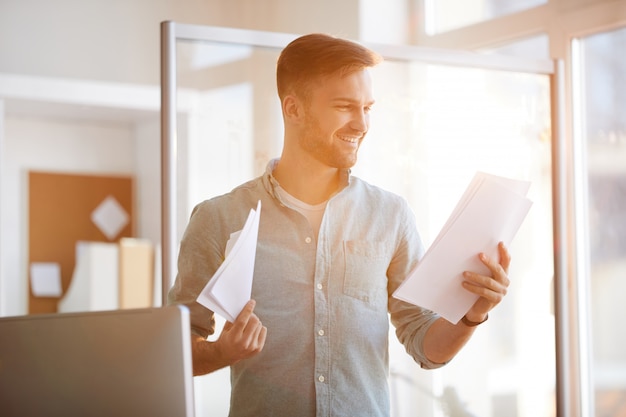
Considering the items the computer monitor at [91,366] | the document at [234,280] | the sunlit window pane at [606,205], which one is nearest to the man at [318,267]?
the document at [234,280]

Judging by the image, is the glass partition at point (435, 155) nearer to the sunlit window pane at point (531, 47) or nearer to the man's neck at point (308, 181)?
the man's neck at point (308, 181)

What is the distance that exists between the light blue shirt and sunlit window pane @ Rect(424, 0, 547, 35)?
149cm

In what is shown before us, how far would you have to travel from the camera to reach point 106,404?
129 centimetres

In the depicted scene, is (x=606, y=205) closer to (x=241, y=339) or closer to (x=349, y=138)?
(x=349, y=138)

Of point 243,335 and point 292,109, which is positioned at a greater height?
point 292,109

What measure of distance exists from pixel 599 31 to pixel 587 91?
0.21 meters

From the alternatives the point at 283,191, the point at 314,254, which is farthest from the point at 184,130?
the point at 314,254

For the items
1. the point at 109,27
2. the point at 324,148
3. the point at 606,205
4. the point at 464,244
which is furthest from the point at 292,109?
the point at 109,27

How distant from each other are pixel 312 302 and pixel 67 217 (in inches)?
115

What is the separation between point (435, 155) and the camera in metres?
2.56

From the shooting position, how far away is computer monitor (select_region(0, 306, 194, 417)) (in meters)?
1.27

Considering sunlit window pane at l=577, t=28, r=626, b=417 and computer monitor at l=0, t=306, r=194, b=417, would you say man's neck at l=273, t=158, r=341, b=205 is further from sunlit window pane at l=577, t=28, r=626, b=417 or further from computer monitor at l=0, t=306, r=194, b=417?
sunlit window pane at l=577, t=28, r=626, b=417

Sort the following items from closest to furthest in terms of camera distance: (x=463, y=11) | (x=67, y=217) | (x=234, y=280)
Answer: (x=234, y=280) < (x=463, y=11) < (x=67, y=217)

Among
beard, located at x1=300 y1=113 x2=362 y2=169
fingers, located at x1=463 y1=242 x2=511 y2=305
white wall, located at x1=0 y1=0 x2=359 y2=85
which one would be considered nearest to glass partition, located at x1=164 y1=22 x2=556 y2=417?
beard, located at x1=300 y1=113 x2=362 y2=169
